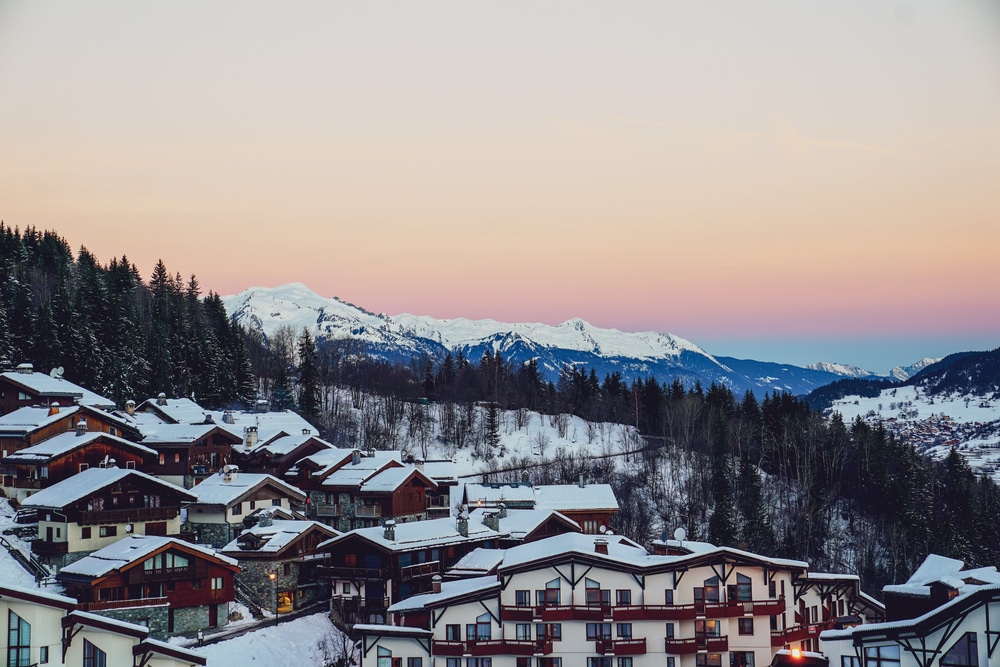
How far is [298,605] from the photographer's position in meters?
53.7

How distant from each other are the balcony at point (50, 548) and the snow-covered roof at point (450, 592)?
18.4 m

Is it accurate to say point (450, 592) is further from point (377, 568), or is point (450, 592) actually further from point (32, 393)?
point (32, 393)

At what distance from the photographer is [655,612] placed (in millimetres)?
42875

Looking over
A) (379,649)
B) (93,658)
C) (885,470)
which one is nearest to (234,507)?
(379,649)

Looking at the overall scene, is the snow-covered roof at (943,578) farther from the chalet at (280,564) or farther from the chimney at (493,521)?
the chalet at (280,564)

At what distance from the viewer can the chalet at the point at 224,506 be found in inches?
2295

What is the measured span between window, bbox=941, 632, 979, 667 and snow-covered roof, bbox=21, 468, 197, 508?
42305 mm

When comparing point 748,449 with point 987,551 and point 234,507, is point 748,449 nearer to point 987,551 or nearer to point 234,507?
point 987,551

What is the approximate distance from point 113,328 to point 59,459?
124 feet

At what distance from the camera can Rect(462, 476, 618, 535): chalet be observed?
68000 millimetres

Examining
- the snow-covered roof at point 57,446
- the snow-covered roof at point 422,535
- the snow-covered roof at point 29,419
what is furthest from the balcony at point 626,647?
the snow-covered roof at point 29,419

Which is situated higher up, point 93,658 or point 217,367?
point 217,367

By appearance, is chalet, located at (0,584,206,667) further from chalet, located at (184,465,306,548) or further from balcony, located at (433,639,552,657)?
chalet, located at (184,465,306,548)

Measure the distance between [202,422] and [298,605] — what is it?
82.9ft
